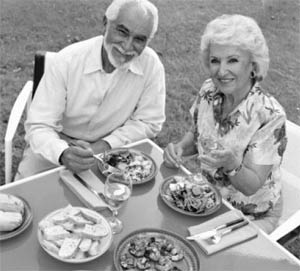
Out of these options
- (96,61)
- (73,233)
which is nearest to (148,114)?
(96,61)

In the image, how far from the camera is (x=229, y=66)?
2422 mm

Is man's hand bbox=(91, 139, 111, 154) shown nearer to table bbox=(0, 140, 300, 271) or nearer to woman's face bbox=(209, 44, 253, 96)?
table bbox=(0, 140, 300, 271)

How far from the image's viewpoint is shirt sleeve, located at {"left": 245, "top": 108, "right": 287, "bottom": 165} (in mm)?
2412

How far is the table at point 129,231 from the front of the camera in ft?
6.08

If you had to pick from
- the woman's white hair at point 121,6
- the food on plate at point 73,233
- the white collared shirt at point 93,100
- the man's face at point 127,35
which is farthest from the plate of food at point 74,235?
the woman's white hair at point 121,6

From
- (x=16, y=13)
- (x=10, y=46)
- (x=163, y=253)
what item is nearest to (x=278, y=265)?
(x=163, y=253)

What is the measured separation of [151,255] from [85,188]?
0.52 m

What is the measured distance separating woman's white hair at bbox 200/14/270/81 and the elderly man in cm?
45

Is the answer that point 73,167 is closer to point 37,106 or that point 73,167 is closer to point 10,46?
point 37,106

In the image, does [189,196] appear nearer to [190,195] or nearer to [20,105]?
[190,195]

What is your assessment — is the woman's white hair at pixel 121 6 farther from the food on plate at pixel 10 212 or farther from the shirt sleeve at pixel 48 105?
the food on plate at pixel 10 212

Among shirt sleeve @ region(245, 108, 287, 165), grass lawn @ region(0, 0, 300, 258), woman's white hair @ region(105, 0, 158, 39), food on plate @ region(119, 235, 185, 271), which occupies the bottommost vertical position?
grass lawn @ region(0, 0, 300, 258)

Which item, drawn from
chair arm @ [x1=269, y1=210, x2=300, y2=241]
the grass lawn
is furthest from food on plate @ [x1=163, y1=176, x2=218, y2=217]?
the grass lawn

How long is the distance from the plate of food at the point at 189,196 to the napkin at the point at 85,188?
31 cm
